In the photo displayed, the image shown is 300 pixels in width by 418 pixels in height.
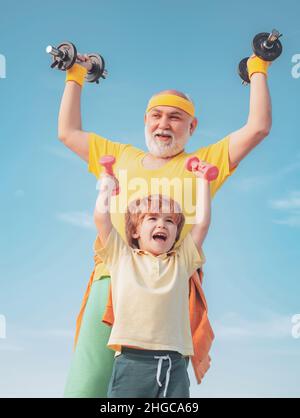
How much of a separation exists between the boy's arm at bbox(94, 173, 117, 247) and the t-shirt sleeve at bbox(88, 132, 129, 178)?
60 centimetres

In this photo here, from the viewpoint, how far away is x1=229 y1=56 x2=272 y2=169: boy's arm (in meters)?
2.75

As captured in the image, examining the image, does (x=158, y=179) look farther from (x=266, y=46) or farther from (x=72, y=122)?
(x=266, y=46)

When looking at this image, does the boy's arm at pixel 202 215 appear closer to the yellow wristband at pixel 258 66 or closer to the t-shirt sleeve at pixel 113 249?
the t-shirt sleeve at pixel 113 249

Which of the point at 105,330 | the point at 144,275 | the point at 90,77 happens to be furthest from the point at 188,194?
the point at 90,77

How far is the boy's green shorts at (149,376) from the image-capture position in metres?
2.22

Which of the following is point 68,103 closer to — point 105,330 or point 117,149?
point 117,149

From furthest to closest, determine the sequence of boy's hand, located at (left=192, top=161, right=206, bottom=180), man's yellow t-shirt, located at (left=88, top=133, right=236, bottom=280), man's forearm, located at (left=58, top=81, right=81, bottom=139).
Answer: man's forearm, located at (left=58, top=81, right=81, bottom=139), man's yellow t-shirt, located at (left=88, top=133, right=236, bottom=280), boy's hand, located at (left=192, top=161, right=206, bottom=180)

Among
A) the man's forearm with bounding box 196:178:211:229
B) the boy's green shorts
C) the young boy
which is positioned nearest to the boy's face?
the young boy

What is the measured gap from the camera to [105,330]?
8.70 feet

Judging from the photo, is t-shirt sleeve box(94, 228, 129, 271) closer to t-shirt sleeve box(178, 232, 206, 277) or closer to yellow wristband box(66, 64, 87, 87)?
t-shirt sleeve box(178, 232, 206, 277)

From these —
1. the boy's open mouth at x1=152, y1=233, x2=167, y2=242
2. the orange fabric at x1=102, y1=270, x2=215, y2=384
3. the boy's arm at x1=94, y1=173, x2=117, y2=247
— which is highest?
the boy's arm at x1=94, y1=173, x2=117, y2=247

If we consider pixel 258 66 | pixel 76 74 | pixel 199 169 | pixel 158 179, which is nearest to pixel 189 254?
pixel 199 169

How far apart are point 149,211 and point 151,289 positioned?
0.34 metres
